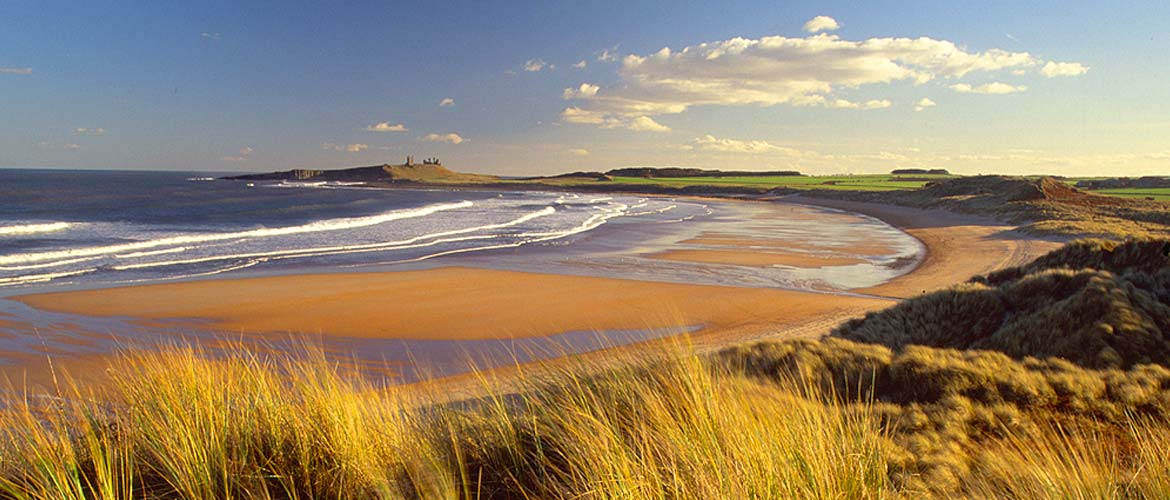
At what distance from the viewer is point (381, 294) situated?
14930mm

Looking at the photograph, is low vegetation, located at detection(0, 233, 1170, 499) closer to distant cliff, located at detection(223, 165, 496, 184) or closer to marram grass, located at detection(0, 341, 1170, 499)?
marram grass, located at detection(0, 341, 1170, 499)

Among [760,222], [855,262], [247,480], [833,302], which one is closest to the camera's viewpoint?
[247,480]

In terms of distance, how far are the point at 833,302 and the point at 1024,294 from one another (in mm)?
5657

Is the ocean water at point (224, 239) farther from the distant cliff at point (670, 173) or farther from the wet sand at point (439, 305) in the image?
the distant cliff at point (670, 173)

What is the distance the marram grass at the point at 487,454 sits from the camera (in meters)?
2.57

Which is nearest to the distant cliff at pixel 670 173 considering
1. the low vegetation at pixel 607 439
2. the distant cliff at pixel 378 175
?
the distant cliff at pixel 378 175

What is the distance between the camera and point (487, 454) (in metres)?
3.39

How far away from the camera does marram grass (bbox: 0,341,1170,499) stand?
8.42 ft

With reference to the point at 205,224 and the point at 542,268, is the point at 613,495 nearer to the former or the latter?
the point at 542,268

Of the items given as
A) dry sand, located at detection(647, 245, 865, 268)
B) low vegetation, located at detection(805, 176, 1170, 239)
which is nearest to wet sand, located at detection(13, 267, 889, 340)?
dry sand, located at detection(647, 245, 865, 268)

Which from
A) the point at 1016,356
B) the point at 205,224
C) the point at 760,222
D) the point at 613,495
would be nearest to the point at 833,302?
the point at 1016,356

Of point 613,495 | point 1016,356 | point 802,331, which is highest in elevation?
point 613,495

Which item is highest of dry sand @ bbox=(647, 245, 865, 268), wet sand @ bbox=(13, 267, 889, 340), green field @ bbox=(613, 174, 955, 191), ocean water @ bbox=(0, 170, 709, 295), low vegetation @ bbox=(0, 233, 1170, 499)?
green field @ bbox=(613, 174, 955, 191)

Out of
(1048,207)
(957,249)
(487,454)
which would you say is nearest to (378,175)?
(1048,207)
